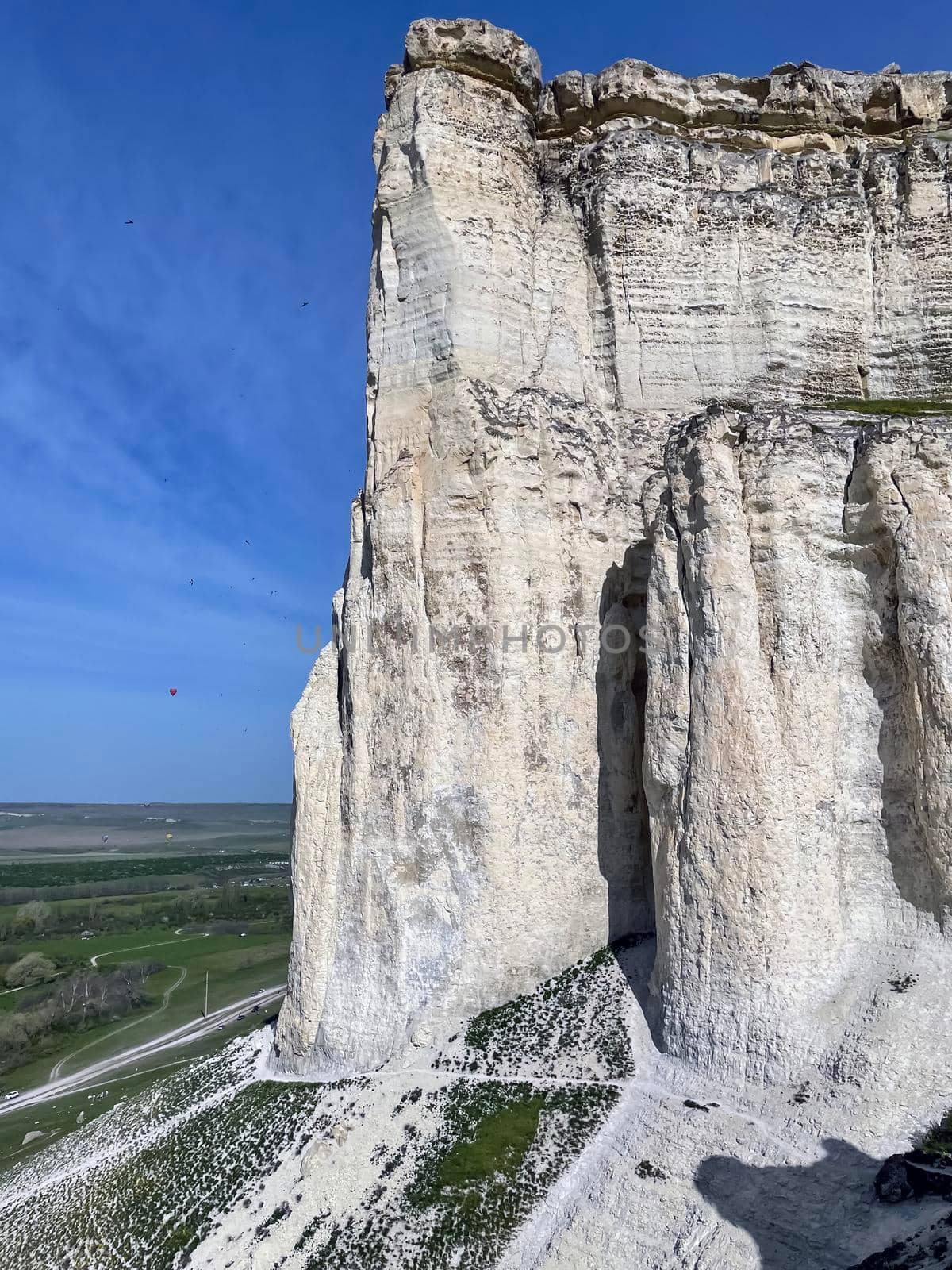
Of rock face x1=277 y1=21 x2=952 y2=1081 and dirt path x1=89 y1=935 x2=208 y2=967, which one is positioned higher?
rock face x1=277 y1=21 x2=952 y2=1081

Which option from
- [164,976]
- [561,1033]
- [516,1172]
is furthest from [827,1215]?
[164,976]

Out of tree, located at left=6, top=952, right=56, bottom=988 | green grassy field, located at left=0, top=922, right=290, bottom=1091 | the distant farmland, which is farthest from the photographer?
the distant farmland

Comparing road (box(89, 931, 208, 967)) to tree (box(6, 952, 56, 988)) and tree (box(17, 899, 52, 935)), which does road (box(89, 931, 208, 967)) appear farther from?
tree (box(17, 899, 52, 935))

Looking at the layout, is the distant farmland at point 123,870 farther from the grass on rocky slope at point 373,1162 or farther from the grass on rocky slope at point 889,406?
the grass on rocky slope at point 889,406

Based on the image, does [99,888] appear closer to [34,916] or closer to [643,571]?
[34,916]

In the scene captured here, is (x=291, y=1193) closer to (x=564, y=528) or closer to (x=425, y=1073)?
(x=425, y=1073)

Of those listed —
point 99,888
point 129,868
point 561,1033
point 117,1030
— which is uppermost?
point 561,1033

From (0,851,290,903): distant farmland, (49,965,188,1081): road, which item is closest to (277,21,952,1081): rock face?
(49,965,188,1081): road

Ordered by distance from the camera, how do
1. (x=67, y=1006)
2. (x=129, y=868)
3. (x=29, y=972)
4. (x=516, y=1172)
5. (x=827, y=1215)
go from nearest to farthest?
1. (x=827, y=1215)
2. (x=516, y=1172)
3. (x=67, y=1006)
4. (x=29, y=972)
5. (x=129, y=868)

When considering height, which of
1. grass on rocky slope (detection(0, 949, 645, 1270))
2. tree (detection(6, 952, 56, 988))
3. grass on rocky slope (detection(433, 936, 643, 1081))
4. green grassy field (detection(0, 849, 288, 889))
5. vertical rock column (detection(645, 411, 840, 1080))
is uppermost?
vertical rock column (detection(645, 411, 840, 1080))
